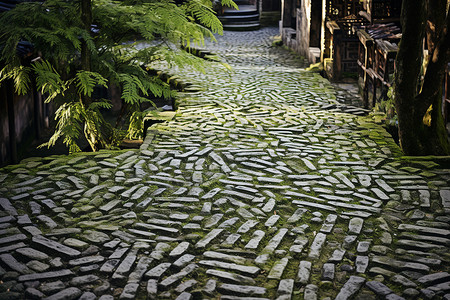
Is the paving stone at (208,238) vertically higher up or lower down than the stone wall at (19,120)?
lower down

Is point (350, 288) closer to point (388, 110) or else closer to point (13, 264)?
point (13, 264)

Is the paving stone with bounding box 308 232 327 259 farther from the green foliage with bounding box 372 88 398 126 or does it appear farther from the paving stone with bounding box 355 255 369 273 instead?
the green foliage with bounding box 372 88 398 126

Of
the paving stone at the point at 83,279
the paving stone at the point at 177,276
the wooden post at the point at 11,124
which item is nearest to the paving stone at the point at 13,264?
the paving stone at the point at 83,279

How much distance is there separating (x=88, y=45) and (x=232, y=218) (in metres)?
4.34

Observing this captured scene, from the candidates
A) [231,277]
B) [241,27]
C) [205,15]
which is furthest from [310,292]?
[241,27]

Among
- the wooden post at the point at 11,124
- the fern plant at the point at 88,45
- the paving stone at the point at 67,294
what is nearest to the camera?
the paving stone at the point at 67,294

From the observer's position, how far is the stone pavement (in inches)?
186

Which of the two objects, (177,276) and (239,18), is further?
(239,18)

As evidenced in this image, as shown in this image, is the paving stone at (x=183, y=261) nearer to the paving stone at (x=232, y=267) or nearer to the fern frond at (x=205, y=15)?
the paving stone at (x=232, y=267)

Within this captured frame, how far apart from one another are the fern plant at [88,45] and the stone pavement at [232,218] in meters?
1.17

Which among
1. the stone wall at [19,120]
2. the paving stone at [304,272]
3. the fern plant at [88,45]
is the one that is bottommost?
the paving stone at [304,272]

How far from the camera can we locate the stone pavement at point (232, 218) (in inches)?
186

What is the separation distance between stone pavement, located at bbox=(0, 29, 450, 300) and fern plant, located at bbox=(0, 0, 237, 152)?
117 cm

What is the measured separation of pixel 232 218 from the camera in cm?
606
